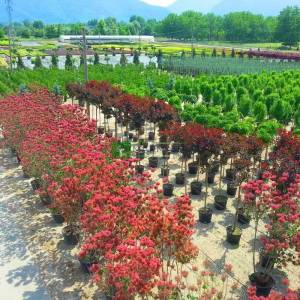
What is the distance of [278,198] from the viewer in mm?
8031

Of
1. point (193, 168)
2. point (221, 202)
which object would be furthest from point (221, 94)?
point (221, 202)

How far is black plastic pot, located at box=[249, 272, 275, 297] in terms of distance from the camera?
8383mm

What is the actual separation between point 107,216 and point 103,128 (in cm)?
1514

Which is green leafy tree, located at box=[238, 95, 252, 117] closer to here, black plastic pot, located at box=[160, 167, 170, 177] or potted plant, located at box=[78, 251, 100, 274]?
black plastic pot, located at box=[160, 167, 170, 177]

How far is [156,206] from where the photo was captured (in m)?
7.37

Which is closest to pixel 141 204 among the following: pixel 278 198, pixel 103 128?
pixel 278 198

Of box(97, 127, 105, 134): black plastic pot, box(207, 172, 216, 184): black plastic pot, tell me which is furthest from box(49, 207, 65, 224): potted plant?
box(97, 127, 105, 134): black plastic pot

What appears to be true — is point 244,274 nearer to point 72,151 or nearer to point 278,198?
point 278,198

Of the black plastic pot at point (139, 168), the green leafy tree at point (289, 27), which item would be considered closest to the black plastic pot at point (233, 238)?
the black plastic pot at point (139, 168)

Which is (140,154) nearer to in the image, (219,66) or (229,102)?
(229,102)

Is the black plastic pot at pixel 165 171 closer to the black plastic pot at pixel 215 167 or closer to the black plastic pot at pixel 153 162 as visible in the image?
the black plastic pot at pixel 153 162

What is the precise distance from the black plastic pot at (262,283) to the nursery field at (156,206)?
0.08 ft

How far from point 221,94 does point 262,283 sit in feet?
65.9

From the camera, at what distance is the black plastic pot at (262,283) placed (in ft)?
27.5
